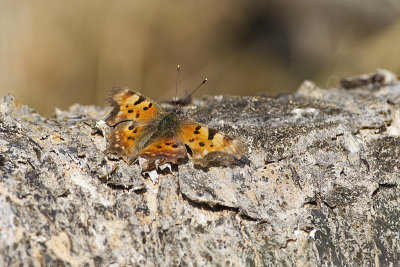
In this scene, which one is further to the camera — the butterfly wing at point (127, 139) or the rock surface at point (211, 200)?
the butterfly wing at point (127, 139)

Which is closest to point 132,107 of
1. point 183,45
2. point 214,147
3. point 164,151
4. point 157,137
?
point 157,137

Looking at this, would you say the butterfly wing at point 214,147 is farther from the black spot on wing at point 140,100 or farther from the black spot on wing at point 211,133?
the black spot on wing at point 140,100

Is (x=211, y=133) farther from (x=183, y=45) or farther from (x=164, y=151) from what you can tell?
(x=183, y=45)

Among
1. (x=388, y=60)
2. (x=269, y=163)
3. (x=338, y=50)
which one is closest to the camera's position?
(x=269, y=163)

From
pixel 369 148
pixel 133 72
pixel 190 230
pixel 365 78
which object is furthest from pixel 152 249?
pixel 133 72

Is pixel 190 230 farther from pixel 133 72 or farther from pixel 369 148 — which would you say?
pixel 133 72

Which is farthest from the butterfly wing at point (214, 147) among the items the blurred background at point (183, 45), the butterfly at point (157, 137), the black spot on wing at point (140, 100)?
the blurred background at point (183, 45)

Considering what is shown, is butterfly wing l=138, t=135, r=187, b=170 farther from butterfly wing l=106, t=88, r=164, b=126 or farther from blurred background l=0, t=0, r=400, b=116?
blurred background l=0, t=0, r=400, b=116
